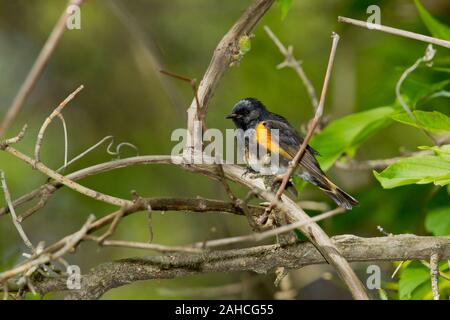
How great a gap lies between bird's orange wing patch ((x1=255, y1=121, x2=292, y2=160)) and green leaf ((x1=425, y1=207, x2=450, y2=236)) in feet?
2.50

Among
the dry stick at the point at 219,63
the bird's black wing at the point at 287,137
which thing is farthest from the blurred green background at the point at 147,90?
the dry stick at the point at 219,63

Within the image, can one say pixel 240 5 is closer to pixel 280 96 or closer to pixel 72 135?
pixel 280 96

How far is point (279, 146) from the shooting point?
11.0ft

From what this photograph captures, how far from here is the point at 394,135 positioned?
19.4 feet

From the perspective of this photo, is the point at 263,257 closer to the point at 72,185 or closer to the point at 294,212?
the point at 294,212

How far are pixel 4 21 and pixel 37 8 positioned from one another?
31 cm

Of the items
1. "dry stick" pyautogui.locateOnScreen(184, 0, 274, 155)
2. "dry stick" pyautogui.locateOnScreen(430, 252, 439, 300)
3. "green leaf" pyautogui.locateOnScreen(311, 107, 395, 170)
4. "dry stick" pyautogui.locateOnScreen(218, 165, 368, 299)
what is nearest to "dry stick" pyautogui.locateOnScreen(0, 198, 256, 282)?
"dry stick" pyautogui.locateOnScreen(218, 165, 368, 299)

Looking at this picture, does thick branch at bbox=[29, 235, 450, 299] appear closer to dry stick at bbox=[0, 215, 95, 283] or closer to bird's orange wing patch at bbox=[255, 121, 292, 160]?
dry stick at bbox=[0, 215, 95, 283]

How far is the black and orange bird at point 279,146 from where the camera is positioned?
3.11 m

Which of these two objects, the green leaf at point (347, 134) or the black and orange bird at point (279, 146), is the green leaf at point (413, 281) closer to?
the black and orange bird at point (279, 146)

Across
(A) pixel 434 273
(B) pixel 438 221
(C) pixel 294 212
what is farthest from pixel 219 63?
(B) pixel 438 221

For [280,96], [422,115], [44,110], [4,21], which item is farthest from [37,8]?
[422,115]

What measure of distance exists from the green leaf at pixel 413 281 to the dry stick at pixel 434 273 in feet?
1.74

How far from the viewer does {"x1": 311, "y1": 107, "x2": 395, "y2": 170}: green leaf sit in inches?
115
